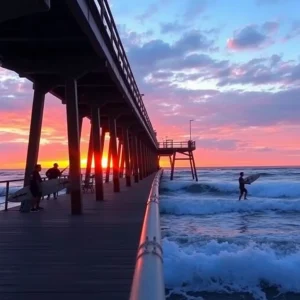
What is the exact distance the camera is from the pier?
546 cm

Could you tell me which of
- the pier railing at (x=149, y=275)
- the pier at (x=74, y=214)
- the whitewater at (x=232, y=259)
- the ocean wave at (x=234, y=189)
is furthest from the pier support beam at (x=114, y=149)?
the ocean wave at (x=234, y=189)

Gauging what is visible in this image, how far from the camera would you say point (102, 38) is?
39.3ft

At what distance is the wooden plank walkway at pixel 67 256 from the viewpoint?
18.2 feet

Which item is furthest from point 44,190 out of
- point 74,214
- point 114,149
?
point 114,149

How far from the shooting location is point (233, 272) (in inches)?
437

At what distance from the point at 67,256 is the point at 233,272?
4955mm

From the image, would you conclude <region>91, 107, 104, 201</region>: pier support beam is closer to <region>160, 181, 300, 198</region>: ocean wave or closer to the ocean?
the ocean

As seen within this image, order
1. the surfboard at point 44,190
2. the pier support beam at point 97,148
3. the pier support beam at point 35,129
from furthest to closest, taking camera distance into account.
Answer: the pier support beam at point 97,148 < the pier support beam at point 35,129 < the surfboard at point 44,190

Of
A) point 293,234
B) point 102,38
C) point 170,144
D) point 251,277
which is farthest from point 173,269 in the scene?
point 170,144

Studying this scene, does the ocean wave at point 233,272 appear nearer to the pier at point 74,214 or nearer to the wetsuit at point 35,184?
the pier at point 74,214

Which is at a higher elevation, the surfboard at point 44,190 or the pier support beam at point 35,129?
the pier support beam at point 35,129

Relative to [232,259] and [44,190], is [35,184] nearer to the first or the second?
[44,190]

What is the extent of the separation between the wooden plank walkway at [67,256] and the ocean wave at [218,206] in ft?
52.9

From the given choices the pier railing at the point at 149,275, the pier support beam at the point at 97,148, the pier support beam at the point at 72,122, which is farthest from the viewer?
the pier support beam at the point at 97,148
